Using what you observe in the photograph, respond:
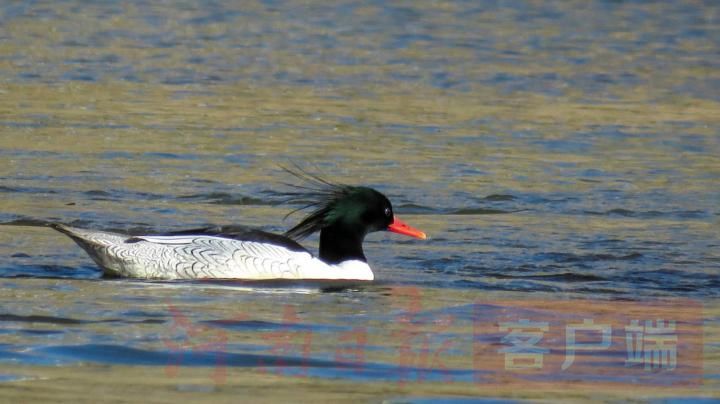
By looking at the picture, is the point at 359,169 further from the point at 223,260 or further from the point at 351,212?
the point at 223,260

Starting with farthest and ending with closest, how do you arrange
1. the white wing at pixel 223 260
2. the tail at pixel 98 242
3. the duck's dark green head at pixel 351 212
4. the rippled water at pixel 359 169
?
the duck's dark green head at pixel 351 212, the white wing at pixel 223 260, the tail at pixel 98 242, the rippled water at pixel 359 169

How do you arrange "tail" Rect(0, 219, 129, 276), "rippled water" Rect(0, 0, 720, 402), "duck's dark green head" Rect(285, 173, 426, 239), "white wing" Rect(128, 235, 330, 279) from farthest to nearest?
"duck's dark green head" Rect(285, 173, 426, 239), "white wing" Rect(128, 235, 330, 279), "tail" Rect(0, 219, 129, 276), "rippled water" Rect(0, 0, 720, 402)

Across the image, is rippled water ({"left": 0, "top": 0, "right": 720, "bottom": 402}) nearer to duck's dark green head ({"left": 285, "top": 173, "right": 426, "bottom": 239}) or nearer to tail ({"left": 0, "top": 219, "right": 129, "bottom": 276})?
tail ({"left": 0, "top": 219, "right": 129, "bottom": 276})

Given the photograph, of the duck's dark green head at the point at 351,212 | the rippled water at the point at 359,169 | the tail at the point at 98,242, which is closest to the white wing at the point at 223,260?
the tail at the point at 98,242

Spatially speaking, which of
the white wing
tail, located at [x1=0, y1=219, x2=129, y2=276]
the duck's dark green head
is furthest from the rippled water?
the duck's dark green head

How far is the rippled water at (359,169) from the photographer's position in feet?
26.8

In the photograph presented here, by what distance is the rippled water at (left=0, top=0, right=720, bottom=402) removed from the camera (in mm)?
8172

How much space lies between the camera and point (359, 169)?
15.3 m

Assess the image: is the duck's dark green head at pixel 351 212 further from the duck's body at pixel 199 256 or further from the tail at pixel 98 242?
the tail at pixel 98 242

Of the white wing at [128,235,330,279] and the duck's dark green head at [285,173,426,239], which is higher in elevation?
the duck's dark green head at [285,173,426,239]

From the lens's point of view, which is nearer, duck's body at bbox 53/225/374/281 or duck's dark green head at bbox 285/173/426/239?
duck's body at bbox 53/225/374/281

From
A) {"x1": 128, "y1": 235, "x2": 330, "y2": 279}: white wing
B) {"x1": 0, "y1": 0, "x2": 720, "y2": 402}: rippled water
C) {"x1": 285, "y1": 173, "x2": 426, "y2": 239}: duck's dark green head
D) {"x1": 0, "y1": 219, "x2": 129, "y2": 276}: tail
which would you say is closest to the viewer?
{"x1": 0, "y1": 0, "x2": 720, "y2": 402}: rippled water

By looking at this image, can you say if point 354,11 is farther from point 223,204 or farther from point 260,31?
point 223,204

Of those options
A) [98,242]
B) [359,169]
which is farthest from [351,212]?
[359,169]
